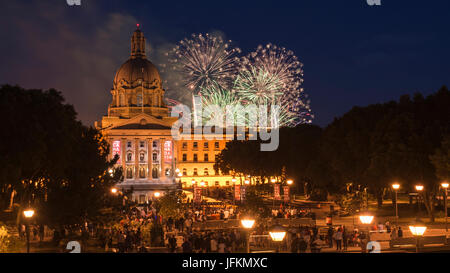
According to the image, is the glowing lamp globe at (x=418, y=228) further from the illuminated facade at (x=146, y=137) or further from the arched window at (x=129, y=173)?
the arched window at (x=129, y=173)

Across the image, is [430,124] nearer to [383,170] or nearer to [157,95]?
[383,170]

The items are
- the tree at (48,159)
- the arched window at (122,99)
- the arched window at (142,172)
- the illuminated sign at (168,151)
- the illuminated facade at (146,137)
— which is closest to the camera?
the tree at (48,159)

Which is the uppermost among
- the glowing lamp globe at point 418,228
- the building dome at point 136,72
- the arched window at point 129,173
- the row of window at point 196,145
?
the building dome at point 136,72

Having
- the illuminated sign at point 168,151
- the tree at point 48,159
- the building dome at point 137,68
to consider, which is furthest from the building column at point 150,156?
the tree at point 48,159

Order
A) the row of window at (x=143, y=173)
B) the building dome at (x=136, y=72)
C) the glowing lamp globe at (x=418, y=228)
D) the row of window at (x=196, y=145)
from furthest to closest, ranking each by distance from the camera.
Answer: the row of window at (x=196, y=145) → the building dome at (x=136, y=72) → the row of window at (x=143, y=173) → the glowing lamp globe at (x=418, y=228)

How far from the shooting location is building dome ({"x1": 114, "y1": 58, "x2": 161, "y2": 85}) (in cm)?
14525

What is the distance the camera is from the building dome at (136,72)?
477 feet

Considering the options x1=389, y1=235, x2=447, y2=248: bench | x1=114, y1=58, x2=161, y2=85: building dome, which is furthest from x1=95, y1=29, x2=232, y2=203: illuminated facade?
x1=389, y1=235, x2=447, y2=248: bench

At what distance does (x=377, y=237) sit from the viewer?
1157 inches

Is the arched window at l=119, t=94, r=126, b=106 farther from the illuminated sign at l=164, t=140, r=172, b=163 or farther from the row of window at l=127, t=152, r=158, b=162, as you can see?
the illuminated sign at l=164, t=140, r=172, b=163

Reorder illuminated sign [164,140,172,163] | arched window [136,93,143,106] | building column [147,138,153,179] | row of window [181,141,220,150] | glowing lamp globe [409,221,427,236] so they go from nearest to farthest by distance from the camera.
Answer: glowing lamp globe [409,221,427,236] < building column [147,138,153,179] < illuminated sign [164,140,172,163] < arched window [136,93,143,106] < row of window [181,141,220,150]

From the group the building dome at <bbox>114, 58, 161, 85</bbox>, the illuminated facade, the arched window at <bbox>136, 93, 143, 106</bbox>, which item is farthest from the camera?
the arched window at <bbox>136, 93, 143, 106</bbox>

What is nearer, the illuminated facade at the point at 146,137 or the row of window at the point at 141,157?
the illuminated facade at the point at 146,137
